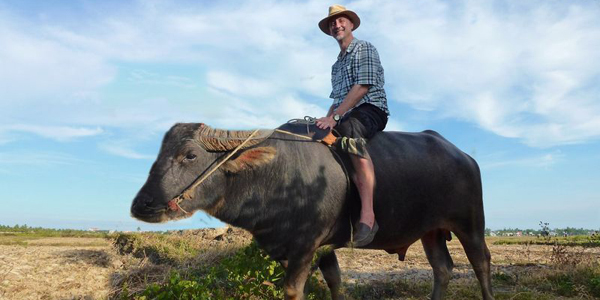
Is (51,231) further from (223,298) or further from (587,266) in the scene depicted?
(587,266)

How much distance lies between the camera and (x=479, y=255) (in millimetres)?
5660

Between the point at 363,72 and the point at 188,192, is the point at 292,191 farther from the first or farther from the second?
the point at 363,72

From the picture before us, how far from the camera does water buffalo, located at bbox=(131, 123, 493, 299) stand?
14.1 ft

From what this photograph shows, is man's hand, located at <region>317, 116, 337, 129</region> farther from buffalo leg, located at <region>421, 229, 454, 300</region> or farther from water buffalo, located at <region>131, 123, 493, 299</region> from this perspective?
buffalo leg, located at <region>421, 229, 454, 300</region>

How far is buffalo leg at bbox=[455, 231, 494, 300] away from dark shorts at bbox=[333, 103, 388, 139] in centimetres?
162

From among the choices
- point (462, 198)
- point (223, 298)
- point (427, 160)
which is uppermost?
point (427, 160)

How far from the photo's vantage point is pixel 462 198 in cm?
548

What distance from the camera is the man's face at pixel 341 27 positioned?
532 cm

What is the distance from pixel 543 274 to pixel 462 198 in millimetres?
4287

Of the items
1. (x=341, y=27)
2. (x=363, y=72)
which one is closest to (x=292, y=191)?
(x=363, y=72)

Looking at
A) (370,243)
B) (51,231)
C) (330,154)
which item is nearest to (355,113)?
(330,154)

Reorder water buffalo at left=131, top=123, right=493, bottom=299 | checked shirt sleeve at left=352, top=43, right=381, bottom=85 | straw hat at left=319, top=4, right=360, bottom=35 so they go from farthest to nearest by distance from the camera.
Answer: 1. straw hat at left=319, top=4, right=360, bottom=35
2. checked shirt sleeve at left=352, top=43, right=381, bottom=85
3. water buffalo at left=131, top=123, right=493, bottom=299

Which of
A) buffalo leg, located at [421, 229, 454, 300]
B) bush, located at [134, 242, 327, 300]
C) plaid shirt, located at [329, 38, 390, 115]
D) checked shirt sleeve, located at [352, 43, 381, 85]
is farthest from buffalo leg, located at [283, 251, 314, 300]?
buffalo leg, located at [421, 229, 454, 300]

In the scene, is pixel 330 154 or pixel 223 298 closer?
pixel 330 154
